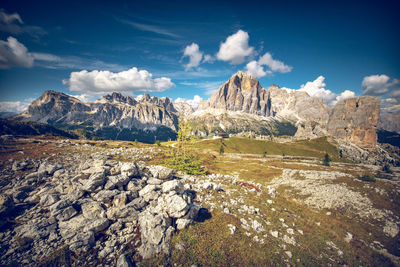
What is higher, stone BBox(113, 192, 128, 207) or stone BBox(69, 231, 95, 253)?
stone BBox(113, 192, 128, 207)

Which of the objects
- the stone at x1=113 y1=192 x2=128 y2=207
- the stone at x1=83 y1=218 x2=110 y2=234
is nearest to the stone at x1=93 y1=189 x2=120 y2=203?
the stone at x1=113 y1=192 x2=128 y2=207

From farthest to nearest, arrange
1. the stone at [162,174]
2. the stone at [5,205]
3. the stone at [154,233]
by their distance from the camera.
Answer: the stone at [162,174] < the stone at [5,205] < the stone at [154,233]

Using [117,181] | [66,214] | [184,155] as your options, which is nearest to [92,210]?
[66,214]

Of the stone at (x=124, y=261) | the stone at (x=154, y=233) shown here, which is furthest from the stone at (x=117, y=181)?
the stone at (x=124, y=261)

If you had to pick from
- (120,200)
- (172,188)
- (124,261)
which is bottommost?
(124,261)

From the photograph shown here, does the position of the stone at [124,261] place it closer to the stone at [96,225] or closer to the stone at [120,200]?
the stone at [96,225]

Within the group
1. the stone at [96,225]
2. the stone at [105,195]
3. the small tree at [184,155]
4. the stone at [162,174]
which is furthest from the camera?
the small tree at [184,155]

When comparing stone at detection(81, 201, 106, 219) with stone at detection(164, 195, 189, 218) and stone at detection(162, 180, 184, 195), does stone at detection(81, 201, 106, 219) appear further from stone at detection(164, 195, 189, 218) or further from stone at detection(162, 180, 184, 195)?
stone at detection(162, 180, 184, 195)

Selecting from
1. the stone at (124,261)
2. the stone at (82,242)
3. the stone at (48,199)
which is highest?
the stone at (48,199)

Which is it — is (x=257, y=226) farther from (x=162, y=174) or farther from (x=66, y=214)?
(x=66, y=214)

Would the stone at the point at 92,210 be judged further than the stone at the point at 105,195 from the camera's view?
No

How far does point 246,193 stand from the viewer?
2941 centimetres

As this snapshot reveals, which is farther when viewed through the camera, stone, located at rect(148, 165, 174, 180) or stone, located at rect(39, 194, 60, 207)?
stone, located at rect(148, 165, 174, 180)

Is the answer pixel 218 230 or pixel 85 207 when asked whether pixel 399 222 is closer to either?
pixel 218 230
